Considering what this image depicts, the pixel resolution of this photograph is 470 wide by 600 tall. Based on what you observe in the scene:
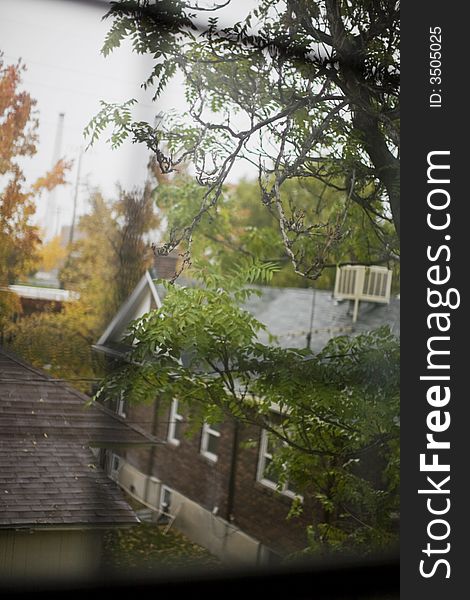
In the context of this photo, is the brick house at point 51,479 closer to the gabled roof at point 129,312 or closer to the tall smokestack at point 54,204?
the gabled roof at point 129,312

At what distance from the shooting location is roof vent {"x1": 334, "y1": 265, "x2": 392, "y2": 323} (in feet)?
11.8

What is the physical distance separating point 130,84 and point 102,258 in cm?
69

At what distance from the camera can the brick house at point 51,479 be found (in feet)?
9.45

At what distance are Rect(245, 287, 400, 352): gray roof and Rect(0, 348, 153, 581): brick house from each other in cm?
80

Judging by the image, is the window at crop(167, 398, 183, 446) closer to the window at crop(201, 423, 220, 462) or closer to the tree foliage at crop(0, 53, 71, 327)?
the window at crop(201, 423, 220, 462)

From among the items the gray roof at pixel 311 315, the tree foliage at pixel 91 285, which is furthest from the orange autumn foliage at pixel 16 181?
the gray roof at pixel 311 315

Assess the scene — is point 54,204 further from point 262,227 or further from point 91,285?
point 262,227

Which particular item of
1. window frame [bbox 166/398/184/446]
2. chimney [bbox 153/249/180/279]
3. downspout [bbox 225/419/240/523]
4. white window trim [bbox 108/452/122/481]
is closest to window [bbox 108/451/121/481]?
white window trim [bbox 108/452/122/481]

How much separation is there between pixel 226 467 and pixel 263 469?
179 mm

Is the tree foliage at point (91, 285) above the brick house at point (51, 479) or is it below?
above

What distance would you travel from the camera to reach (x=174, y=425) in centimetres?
326

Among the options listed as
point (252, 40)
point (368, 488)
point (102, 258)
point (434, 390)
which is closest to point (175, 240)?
point (102, 258)

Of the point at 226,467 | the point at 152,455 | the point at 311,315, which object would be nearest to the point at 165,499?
the point at 152,455

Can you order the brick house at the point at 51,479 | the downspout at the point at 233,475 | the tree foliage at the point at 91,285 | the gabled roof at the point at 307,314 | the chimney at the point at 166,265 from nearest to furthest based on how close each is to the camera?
1. the brick house at the point at 51,479
2. the tree foliage at the point at 91,285
3. the chimney at the point at 166,265
4. the downspout at the point at 233,475
5. the gabled roof at the point at 307,314
